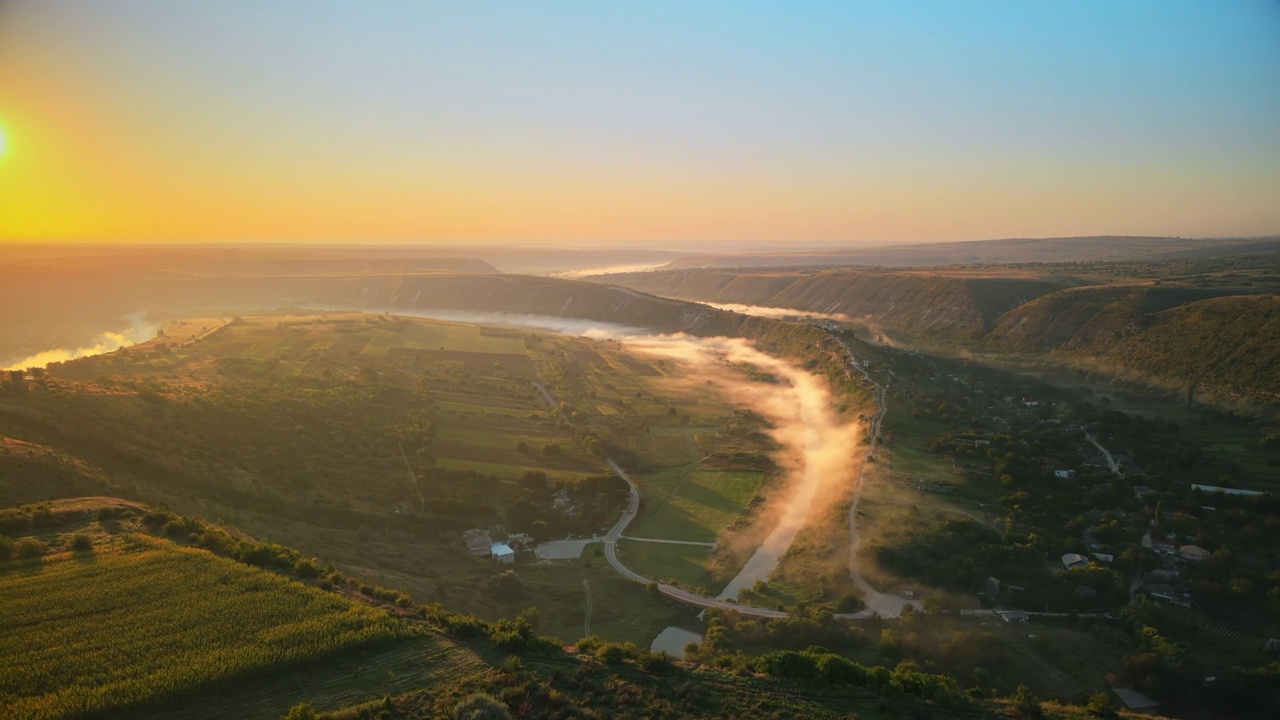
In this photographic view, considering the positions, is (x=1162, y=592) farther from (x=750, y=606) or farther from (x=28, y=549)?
(x=28, y=549)

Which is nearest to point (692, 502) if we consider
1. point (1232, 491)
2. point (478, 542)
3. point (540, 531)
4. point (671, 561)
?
point (671, 561)

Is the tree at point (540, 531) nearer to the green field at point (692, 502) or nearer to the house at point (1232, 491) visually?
the green field at point (692, 502)

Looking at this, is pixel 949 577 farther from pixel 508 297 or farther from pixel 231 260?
pixel 231 260

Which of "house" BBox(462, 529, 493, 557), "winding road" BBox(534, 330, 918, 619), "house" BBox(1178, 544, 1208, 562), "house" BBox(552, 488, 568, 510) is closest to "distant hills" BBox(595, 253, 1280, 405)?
"house" BBox(1178, 544, 1208, 562)

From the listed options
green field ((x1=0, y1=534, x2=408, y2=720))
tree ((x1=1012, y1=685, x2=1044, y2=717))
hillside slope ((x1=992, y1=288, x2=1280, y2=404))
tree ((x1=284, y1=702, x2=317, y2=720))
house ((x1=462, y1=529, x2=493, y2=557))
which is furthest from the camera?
hillside slope ((x1=992, y1=288, x2=1280, y2=404))

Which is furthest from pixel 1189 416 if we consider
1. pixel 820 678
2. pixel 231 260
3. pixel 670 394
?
pixel 231 260

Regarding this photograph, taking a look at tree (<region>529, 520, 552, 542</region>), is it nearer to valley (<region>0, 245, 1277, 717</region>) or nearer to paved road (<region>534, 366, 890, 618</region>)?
valley (<region>0, 245, 1277, 717</region>)

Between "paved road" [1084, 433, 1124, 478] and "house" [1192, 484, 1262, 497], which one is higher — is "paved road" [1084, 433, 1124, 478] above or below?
above
